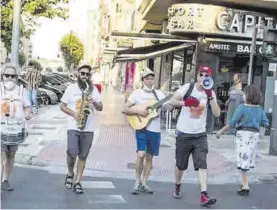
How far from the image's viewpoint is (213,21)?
17.3m

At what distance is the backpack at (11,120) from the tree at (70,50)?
103421mm

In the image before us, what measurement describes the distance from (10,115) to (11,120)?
0.22 ft

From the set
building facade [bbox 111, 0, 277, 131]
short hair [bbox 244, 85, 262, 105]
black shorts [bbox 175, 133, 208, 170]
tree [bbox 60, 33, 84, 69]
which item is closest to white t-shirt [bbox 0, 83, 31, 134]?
black shorts [bbox 175, 133, 208, 170]

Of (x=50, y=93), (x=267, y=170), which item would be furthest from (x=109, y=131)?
(x=50, y=93)

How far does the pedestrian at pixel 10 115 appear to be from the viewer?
7797 millimetres

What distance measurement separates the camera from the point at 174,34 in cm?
1869

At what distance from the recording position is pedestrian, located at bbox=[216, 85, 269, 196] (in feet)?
28.2

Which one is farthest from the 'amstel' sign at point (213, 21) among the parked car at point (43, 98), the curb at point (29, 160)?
the parked car at point (43, 98)

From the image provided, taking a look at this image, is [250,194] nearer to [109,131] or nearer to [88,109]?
[88,109]

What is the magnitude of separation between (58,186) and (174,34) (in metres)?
10.9

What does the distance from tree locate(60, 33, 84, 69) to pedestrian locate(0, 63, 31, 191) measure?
103 metres

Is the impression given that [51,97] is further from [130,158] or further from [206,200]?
[206,200]

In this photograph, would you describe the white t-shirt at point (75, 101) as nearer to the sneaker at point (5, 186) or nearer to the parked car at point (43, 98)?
the sneaker at point (5, 186)

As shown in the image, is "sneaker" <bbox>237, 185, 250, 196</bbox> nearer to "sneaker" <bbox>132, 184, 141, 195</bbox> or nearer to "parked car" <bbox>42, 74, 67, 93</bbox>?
"sneaker" <bbox>132, 184, 141, 195</bbox>
